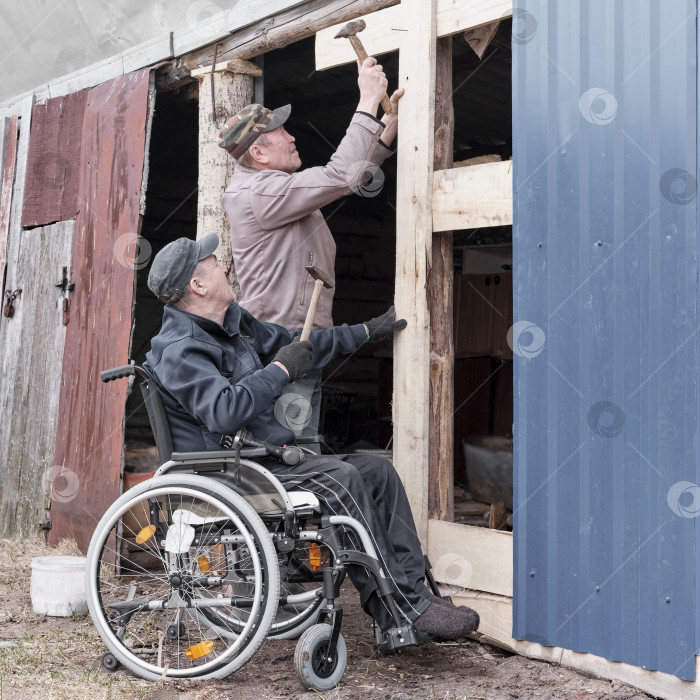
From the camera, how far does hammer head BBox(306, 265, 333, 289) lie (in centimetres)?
400

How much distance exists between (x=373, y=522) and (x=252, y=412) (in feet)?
2.01

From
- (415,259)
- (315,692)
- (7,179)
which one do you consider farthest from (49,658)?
(7,179)

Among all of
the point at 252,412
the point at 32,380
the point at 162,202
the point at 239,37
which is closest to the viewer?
the point at 252,412

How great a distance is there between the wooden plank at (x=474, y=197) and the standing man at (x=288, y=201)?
33cm

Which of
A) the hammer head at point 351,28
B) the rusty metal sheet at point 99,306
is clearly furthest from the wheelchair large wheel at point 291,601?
the hammer head at point 351,28

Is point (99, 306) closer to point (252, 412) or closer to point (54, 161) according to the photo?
point (54, 161)

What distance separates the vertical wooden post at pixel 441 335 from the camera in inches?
167

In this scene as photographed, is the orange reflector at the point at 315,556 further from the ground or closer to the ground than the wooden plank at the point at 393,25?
closer to the ground

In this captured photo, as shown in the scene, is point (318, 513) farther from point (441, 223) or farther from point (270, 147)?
point (270, 147)

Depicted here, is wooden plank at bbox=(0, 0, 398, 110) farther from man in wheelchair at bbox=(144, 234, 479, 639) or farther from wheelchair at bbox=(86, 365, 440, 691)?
wheelchair at bbox=(86, 365, 440, 691)

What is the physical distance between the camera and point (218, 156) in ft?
17.6

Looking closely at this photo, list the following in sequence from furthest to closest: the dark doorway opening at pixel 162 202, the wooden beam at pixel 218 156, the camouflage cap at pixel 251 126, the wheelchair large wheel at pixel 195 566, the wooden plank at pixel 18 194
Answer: the dark doorway opening at pixel 162 202, the wooden plank at pixel 18 194, the wooden beam at pixel 218 156, the camouflage cap at pixel 251 126, the wheelchair large wheel at pixel 195 566

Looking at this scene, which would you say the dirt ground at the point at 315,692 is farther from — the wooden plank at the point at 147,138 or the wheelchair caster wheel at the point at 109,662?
the wooden plank at the point at 147,138

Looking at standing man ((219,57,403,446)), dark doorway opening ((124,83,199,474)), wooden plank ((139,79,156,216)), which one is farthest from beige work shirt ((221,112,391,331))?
dark doorway opening ((124,83,199,474))
